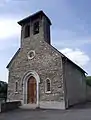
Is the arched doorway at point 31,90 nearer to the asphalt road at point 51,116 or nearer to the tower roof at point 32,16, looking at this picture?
the asphalt road at point 51,116

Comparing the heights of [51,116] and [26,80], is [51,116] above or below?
below

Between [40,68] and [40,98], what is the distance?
10.4ft

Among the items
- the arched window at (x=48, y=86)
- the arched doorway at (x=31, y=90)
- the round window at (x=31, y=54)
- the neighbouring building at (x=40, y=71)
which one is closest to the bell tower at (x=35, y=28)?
the neighbouring building at (x=40, y=71)

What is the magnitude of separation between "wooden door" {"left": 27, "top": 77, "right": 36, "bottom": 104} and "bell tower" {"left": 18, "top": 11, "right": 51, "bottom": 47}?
460 cm

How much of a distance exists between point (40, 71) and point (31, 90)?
2521 millimetres

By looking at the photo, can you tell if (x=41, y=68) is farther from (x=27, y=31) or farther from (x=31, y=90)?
(x=27, y=31)

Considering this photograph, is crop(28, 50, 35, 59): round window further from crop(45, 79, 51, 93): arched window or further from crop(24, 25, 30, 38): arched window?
crop(45, 79, 51, 93): arched window

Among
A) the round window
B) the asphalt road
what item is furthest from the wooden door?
the asphalt road

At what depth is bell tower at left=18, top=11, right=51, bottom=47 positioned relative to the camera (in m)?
20.1

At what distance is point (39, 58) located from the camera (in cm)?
1903

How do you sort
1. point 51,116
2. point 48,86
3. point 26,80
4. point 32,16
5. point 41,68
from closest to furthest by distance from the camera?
point 51,116 → point 48,86 → point 41,68 → point 26,80 → point 32,16

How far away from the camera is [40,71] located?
18.6 meters

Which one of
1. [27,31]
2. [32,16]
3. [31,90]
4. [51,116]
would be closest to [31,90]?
[31,90]

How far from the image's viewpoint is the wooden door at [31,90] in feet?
62.2
